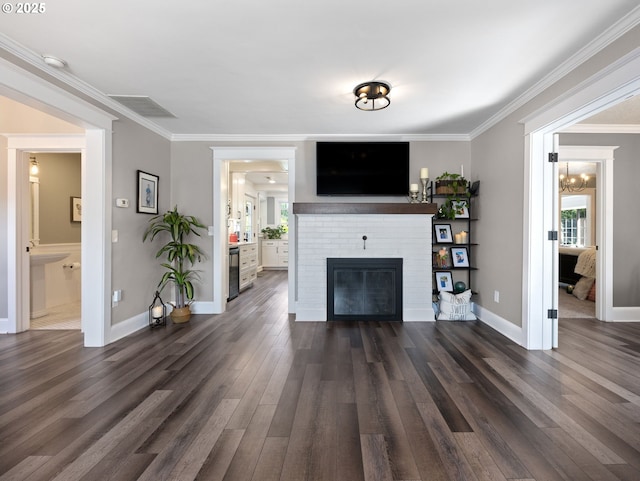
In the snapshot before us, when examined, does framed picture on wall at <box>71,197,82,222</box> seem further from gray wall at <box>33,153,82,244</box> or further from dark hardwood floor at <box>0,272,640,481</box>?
dark hardwood floor at <box>0,272,640,481</box>

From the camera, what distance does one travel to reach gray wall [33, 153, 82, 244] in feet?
14.9

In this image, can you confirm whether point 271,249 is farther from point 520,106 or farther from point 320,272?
point 520,106

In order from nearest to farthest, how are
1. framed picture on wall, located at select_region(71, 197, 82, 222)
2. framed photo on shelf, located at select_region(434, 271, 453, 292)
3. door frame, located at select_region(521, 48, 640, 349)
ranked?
1. door frame, located at select_region(521, 48, 640, 349)
2. framed photo on shelf, located at select_region(434, 271, 453, 292)
3. framed picture on wall, located at select_region(71, 197, 82, 222)

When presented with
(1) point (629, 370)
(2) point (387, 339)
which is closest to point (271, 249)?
(2) point (387, 339)

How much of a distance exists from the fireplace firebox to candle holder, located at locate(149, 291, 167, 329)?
2013 millimetres

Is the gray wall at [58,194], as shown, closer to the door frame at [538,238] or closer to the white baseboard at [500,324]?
the white baseboard at [500,324]

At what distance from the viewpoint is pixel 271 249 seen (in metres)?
9.13

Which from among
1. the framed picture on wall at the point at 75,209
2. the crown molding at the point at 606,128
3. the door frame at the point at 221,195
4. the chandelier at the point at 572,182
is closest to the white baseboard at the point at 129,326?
the door frame at the point at 221,195

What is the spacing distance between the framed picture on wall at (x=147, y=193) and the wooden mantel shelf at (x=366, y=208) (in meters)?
1.77

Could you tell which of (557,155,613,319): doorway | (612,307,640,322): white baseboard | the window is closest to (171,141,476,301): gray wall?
(557,155,613,319): doorway

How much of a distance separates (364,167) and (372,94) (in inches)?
53.6

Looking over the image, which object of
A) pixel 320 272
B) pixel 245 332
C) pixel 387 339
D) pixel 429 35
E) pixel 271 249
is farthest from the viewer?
pixel 271 249

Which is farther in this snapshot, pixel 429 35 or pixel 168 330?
pixel 168 330

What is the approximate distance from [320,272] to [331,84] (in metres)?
2.16
